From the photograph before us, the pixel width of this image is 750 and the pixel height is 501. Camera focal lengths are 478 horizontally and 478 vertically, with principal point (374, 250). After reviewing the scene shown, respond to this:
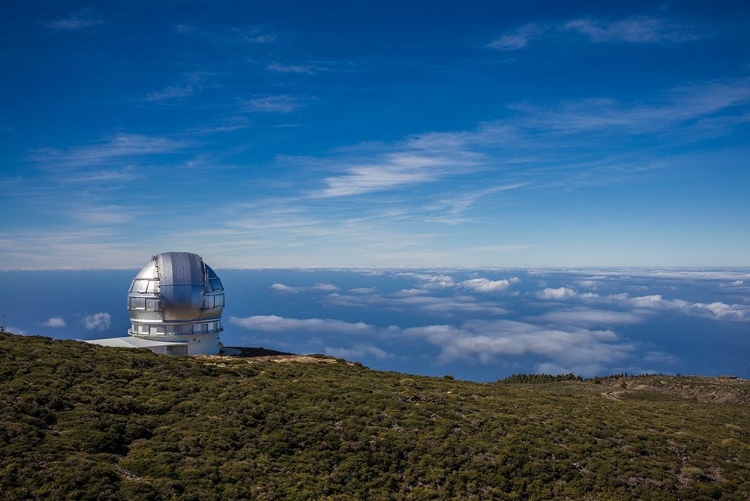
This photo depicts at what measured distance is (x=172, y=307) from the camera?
40938 millimetres

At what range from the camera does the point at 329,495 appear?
19.3 metres

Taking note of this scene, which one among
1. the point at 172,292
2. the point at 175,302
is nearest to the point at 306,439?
the point at 175,302

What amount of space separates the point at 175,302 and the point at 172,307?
50 cm

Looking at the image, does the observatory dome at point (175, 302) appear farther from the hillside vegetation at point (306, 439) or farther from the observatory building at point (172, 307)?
the hillside vegetation at point (306, 439)

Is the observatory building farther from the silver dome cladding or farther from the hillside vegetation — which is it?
the hillside vegetation

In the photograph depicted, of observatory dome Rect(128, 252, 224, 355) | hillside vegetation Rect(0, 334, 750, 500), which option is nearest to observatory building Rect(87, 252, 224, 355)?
observatory dome Rect(128, 252, 224, 355)

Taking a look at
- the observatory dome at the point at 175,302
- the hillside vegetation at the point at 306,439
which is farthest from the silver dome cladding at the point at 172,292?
the hillside vegetation at the point at 306,439

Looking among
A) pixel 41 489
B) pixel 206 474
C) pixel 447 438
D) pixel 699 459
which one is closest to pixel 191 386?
pixel 206 474

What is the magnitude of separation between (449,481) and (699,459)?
1474cm

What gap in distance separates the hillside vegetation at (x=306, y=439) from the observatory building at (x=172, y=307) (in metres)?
6.99

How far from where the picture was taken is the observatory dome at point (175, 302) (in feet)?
135

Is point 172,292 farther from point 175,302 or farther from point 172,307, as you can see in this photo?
point 172,307

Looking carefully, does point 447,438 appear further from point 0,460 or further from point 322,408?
point 0,460

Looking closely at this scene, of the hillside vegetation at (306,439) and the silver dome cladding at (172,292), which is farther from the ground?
the silver dome cladding at (172,292)
